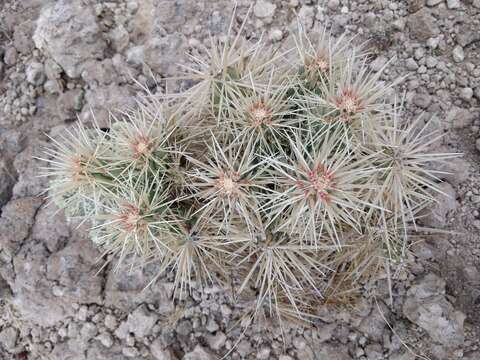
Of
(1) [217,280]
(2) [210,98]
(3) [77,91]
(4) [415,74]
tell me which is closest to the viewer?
(2) [210,98]

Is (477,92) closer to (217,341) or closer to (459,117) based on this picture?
(459,117)

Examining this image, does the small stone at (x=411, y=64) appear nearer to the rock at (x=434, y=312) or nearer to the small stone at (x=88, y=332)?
the rock at (x=434, y=312)

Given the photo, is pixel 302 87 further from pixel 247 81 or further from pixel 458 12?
pixel 458 12

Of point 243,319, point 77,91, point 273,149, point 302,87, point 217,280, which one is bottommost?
point 243,319

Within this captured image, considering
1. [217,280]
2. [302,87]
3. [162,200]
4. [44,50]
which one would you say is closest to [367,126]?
[302,87]

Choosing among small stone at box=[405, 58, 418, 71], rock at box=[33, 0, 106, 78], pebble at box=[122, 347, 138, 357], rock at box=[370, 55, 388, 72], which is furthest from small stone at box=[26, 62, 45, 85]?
small stone at box=[405, 58, 418, 71]

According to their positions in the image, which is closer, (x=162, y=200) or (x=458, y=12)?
(x=162, y=200)

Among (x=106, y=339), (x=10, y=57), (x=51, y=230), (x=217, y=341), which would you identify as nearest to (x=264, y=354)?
(x=217, y=341)

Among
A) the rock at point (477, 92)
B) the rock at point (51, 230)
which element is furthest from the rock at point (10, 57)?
the rock at point (477, 92)
